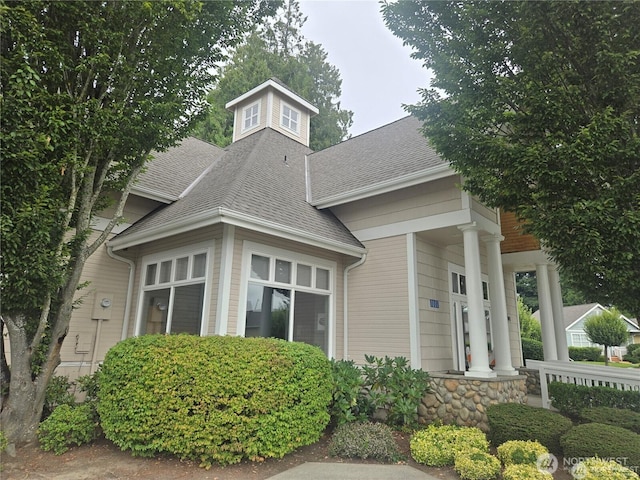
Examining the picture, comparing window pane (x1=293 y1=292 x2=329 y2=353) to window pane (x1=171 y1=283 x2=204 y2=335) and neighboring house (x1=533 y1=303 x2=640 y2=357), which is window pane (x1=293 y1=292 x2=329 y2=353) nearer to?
window pane (x1=171 y1=283 x2=204 y2=335)

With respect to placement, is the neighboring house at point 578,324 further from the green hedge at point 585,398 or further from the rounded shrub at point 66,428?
the rounded shrub at point 66,428

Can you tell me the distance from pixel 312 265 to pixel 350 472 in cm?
411

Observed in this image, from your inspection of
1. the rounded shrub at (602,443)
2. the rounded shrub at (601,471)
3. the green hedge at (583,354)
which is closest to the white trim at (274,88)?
the rounded shrub at (602,443)

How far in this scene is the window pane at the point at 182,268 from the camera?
706 centimetres

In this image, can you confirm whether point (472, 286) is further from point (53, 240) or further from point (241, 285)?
point (53, 240)

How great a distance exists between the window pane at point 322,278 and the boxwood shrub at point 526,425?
381 cm

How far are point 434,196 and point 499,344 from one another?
3175mm

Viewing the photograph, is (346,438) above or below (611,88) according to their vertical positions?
below

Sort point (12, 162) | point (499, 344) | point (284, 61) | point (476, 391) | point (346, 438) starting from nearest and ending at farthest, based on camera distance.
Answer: point (12, 162)
point (346, 438)
point (476, 391)
point (499, 344)
point (284, 61)

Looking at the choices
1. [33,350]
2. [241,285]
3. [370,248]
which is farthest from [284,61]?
[33,350]

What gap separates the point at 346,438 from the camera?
16.3ft

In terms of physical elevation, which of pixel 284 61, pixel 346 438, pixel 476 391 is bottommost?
pixel 346 438

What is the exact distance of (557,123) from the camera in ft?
15.4

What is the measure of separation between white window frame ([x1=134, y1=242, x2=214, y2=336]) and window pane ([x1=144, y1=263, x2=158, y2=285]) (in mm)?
49
